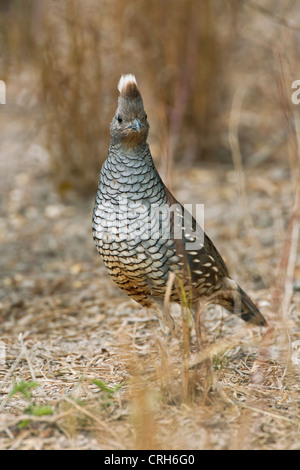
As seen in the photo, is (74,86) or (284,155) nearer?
(74,86)

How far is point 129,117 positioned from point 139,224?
0.64m

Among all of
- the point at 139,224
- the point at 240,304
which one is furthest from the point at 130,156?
the point at 240,304

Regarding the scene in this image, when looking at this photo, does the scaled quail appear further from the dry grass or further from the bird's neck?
the dry grass

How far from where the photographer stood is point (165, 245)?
3676 millimetres

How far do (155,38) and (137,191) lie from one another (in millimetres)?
3703

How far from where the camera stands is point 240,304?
171 inches

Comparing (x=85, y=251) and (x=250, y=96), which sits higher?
(x=250, y=96)

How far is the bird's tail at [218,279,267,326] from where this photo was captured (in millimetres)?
4316

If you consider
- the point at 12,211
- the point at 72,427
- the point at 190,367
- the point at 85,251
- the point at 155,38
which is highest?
the point at 155,38

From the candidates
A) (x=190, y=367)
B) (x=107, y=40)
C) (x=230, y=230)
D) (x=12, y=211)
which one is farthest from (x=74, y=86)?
(x=190, y=367)

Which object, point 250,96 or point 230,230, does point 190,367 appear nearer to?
point 230,230

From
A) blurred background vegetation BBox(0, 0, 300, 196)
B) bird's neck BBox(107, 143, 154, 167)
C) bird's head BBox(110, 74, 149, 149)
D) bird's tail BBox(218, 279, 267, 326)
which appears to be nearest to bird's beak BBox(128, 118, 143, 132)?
bird's head BBox(110, 74, 149, 149)

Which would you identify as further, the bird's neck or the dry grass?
the bird's neck

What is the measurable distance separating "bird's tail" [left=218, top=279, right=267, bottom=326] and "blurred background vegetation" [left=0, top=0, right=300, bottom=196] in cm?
236
